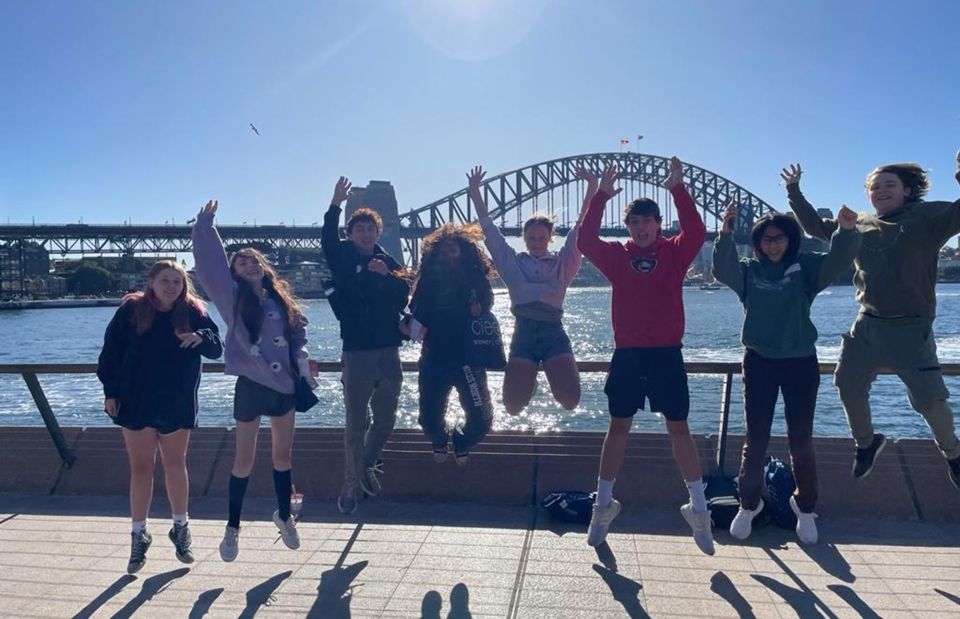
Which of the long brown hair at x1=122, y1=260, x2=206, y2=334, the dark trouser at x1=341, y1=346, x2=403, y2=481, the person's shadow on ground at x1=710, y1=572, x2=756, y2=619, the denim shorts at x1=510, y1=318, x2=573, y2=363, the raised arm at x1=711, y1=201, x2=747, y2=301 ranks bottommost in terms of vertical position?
the person's shadow on ground at x1=710, y1=572, x2=756, y2=619

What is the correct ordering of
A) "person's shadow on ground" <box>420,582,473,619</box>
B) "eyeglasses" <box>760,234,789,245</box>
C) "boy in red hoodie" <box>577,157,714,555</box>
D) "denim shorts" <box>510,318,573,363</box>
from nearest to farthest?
"person's shadow on ground" <box>420,582,473,619</box>
"boy in red hoodie" <box>577,157,714,555</box>
"eyeglasses" <box>760,234,789,245</box>
"denim shorts" <box>510,318,573,363</box>

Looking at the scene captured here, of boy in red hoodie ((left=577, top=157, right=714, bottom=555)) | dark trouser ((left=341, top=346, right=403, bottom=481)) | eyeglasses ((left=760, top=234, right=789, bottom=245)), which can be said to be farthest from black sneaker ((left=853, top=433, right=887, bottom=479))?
dark trouser ((left=341, top=346, right=403, bottom=481))

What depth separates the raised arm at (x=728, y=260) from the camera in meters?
3.94

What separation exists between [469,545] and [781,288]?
2.09 m

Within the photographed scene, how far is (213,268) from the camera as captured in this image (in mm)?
3889

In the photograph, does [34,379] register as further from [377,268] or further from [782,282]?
[782,282]

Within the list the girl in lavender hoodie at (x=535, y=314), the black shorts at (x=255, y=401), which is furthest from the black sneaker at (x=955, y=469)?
the black shorts at (x=255, y=401)

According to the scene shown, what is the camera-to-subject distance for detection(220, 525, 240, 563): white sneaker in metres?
3.74

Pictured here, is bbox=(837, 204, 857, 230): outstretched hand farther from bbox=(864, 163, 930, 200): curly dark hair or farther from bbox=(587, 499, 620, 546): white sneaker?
bbox=(587, 499, 620, 546): white sneaker

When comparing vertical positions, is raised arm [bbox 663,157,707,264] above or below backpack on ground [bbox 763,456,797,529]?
above

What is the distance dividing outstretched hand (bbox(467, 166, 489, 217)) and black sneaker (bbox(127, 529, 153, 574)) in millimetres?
2485

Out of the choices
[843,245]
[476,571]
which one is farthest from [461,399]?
[843,245]

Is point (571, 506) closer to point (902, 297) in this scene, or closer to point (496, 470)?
point (496, 470)

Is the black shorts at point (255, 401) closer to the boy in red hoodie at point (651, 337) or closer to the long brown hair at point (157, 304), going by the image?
the long brown hair at point (157, 304)
